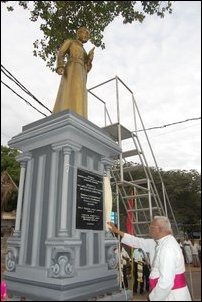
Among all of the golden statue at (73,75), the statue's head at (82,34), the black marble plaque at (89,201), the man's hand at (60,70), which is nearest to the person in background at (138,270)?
the black marble plaque at (89,201)

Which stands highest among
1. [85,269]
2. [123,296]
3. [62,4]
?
[62,4]

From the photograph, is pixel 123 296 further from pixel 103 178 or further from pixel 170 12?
pixel 170 12

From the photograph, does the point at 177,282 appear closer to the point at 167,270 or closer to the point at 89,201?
the point at 167,270

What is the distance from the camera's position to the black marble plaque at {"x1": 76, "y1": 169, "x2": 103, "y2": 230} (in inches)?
189

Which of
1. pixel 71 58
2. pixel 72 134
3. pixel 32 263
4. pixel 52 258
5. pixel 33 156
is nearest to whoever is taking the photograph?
pixel 52 258

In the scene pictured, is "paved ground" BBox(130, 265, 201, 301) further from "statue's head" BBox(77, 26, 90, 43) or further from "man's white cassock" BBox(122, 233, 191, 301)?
"statue's head" BBox(77, 26, 90, 43)

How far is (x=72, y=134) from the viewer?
4945 millimetres

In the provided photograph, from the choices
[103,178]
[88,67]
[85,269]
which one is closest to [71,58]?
[88,67]

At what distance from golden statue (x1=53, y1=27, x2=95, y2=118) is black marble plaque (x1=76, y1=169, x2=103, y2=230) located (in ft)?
4.61

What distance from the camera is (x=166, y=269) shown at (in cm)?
382

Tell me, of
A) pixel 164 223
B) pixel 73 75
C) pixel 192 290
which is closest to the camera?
pixel 164 223

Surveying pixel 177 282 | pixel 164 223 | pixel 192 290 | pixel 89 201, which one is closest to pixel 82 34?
pixel 89 201

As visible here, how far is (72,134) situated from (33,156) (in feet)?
3.00

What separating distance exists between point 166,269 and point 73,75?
13.3ft
